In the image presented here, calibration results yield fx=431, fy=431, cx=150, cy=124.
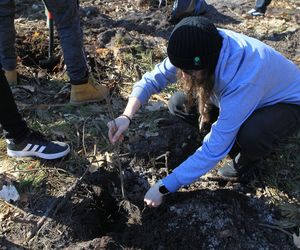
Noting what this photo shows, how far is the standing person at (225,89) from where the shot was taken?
1.97 meters

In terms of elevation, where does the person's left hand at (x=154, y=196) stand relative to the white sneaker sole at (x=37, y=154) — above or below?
above

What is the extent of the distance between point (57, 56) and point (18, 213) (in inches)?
67.4

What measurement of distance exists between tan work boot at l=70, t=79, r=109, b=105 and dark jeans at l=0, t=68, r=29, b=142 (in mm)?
615

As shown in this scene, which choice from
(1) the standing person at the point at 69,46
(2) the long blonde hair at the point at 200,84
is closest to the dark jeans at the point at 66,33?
(1) the standing person at the point at 69,46

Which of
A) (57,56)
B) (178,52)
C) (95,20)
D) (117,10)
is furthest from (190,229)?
(117,10)

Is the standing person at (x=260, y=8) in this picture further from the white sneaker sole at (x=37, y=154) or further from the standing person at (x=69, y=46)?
the white sneaker sole at (x=37, y=154)

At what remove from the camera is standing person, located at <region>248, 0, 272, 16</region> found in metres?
4.46

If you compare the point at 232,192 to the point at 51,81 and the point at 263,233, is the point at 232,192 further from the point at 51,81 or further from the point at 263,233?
the point at 51,81

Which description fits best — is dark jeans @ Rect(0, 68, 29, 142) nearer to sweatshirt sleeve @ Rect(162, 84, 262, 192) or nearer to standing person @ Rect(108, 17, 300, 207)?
standing person @ Rect(108, 17, 300, 207)

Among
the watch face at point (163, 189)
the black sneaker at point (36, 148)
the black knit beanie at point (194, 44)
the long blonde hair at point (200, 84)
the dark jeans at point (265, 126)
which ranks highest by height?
the black knit beanie at point (194, 44)

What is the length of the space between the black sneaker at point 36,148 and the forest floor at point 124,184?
0.06m

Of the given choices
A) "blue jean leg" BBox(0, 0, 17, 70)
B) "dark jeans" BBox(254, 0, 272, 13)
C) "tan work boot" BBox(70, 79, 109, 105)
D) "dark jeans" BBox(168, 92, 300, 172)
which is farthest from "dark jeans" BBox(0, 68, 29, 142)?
"dark jeans" BBox(254, 0, 272, 13)

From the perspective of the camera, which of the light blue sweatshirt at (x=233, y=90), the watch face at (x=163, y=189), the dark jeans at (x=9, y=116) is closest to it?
the light blue sweatshirt at (x=233, y=90)

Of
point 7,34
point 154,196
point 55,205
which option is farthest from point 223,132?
point 7,34
